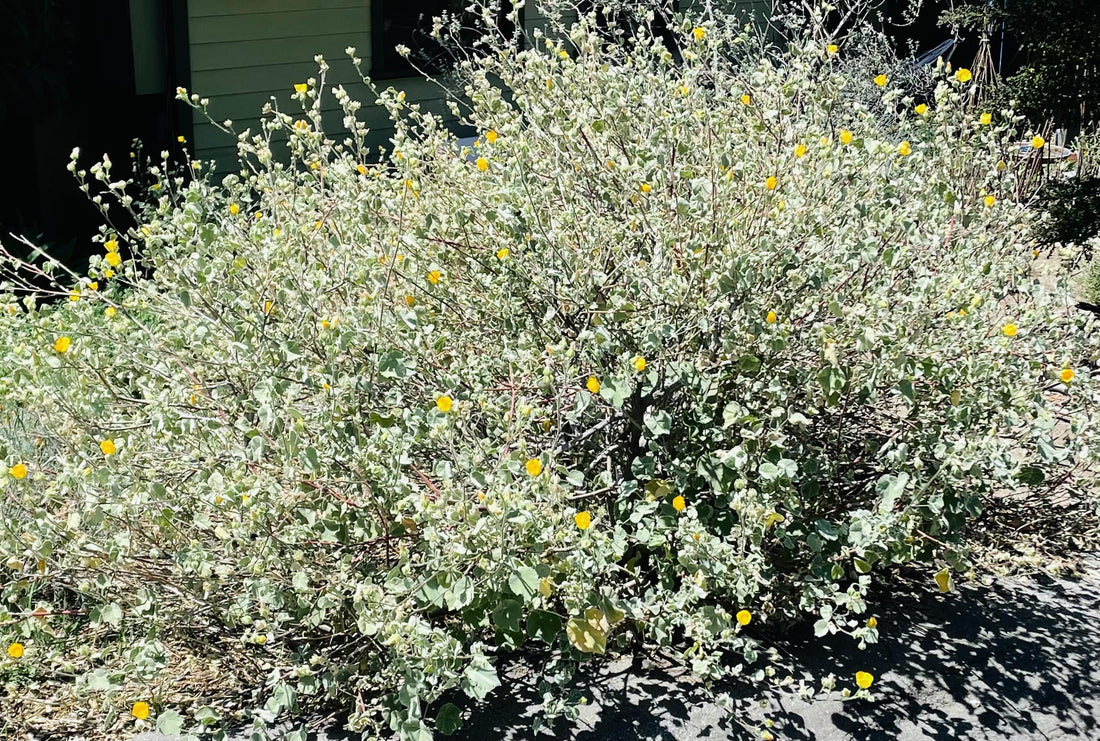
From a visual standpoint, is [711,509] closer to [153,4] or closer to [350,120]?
[350,120]

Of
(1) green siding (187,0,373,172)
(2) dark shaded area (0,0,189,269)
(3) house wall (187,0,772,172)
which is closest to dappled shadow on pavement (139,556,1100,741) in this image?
(2) dark shaded area (0,0,189,269)

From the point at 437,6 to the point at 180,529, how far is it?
26.1 feet

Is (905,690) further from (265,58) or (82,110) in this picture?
(82,110)

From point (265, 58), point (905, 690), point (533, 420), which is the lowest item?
point (905, 690)

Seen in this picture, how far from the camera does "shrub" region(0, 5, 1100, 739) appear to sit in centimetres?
307

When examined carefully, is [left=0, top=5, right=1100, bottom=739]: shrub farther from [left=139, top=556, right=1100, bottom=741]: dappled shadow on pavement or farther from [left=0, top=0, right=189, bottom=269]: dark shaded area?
[left=0, top=0, right=189, bottom=269]: dark shaded area

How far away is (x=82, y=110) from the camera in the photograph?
884 cm

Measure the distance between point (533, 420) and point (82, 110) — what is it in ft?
22.1

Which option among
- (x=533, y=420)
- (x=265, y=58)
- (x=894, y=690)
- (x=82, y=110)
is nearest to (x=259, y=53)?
(x=265, y=58)

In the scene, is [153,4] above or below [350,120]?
above

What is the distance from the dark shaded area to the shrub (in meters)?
4.75

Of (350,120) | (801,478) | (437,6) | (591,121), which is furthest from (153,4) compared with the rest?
(801,478)

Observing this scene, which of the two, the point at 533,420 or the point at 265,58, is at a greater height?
the point at 265,58

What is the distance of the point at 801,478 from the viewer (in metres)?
3.52
